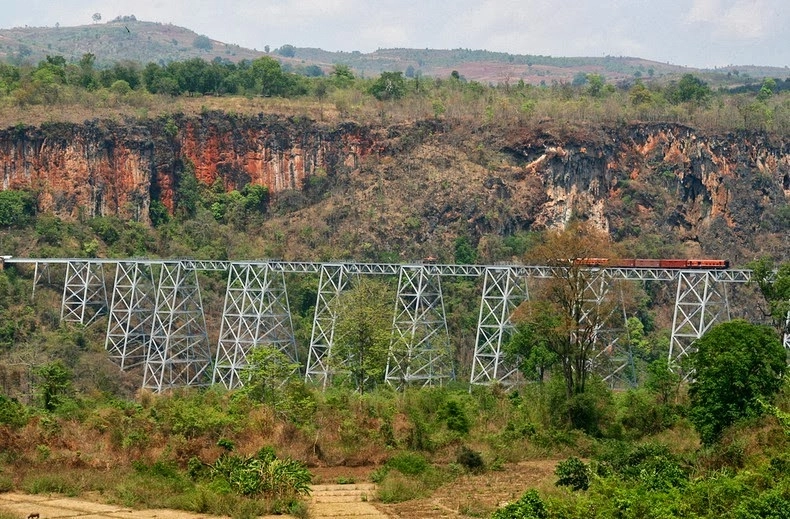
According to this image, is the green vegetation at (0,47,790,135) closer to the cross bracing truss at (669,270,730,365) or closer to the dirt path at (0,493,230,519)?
the cross bracing truss at (669,270,730,365)

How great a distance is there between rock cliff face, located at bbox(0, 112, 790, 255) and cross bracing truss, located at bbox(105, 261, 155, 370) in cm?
1392

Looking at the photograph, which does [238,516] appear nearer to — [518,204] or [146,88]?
[518,204]

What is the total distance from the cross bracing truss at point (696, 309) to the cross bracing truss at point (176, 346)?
23151 mm

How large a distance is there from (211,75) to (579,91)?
36.1 metres

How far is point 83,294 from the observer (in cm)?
7612

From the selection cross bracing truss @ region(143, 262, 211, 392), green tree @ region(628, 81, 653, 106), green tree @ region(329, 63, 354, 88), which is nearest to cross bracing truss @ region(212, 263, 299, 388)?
cross bracing truss @ region(143, 262, 211, 392)

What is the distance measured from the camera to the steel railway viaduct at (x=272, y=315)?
62.8 m

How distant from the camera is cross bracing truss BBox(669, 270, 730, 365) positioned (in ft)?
201

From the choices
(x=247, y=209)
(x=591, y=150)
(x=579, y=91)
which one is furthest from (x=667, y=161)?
(x=247, y=209)

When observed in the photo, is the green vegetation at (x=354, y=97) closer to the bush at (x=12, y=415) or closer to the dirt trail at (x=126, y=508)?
the bush at (x=12, y=415)

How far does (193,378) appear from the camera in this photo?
230 ft

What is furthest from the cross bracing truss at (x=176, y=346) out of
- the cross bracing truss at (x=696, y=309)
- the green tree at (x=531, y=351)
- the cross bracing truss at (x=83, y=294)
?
the cross bracing truss at (x=696, y=309)

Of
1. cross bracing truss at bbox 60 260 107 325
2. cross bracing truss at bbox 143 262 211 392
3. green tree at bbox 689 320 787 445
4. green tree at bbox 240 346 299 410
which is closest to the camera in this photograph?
green tree at bbox 689 320 787 445

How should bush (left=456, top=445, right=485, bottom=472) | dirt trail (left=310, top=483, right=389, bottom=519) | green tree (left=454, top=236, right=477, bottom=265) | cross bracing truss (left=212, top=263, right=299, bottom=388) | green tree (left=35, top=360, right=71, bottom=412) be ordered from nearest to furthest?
dirt trail (left=310, top=483, right=389, bottom=519) < bush (left=456, top=445, right=485, bottom=472) < green tree (left=35, top=360, right=71, bottom=412) < cross bracing truss (left=212, top=263, right=299, bottom=388) < green tree (left=454, top=236, right=477, bottom=265)
